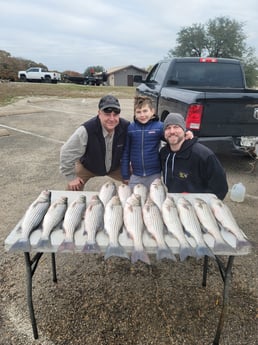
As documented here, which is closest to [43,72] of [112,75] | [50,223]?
[112,75]

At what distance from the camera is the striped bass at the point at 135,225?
2.00 m

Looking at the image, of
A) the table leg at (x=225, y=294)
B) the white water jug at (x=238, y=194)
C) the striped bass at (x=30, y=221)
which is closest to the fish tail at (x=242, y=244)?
the table leg at (x=225, y=294)

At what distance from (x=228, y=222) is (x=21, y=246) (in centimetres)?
148

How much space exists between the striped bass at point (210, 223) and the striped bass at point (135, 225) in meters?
0.46

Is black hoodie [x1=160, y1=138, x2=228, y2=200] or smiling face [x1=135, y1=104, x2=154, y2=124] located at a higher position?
smiling face [x1=135, y1=104, x2=154, y2=124]

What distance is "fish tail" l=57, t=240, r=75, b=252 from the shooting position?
2035 mm

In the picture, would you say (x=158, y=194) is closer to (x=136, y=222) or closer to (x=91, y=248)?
(x=136, y=222)

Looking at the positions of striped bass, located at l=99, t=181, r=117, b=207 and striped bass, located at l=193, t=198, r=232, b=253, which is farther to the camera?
striped bass, located at l=99, t=181, r=117, b=207

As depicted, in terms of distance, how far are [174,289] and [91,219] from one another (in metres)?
1.33

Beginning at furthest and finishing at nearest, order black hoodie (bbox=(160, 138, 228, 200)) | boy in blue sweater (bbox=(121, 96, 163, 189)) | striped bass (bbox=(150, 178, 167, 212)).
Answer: boy in blue sweater (bbox=(121, 96, 163, 189))
black hoodie (bbox=(160, 138, 228, 200))
striped bass (bbox=(150, 178, 167, 212))

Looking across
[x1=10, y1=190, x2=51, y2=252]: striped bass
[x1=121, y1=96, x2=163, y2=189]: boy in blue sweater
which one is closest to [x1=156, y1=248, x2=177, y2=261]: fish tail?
[x1=10, y1=190, x2=51, y2=252]: striped bass

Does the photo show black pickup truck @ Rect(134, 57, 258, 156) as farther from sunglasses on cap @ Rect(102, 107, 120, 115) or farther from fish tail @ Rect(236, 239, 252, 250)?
fish tail @ Rect(236, 239, 252, 250)

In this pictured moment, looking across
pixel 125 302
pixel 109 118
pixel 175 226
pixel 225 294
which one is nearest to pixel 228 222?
pixel 175 226

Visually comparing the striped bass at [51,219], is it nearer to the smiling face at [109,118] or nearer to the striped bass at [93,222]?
the striped bass at [93,222]
